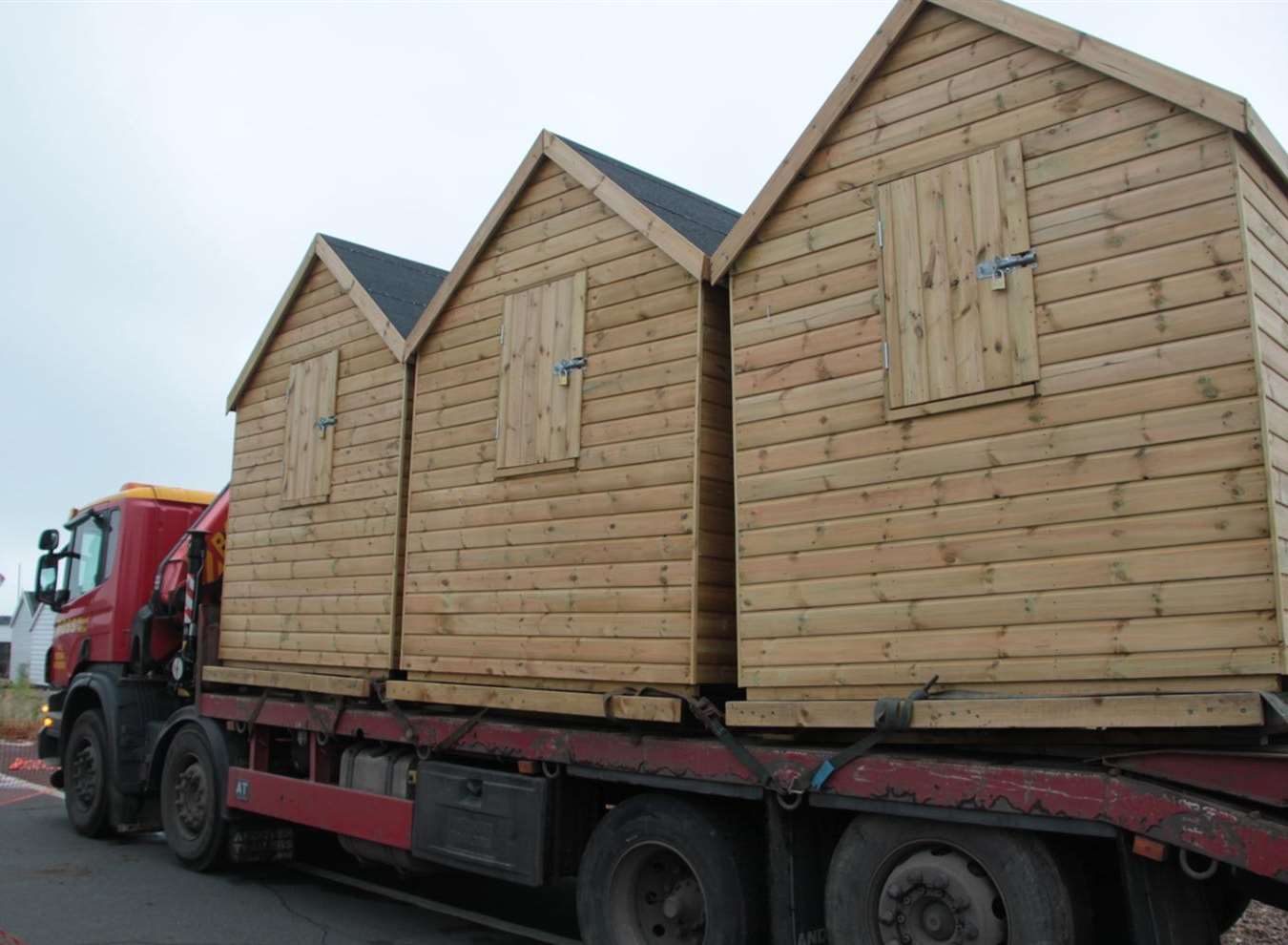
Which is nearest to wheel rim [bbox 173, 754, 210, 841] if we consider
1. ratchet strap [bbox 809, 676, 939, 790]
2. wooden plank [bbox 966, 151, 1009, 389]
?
ratchet strap [bbox 809, 676, 939, 790]

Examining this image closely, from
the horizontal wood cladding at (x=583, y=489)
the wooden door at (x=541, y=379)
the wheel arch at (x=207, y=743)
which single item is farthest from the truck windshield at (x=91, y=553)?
the wooden door at (x=541, y=379)

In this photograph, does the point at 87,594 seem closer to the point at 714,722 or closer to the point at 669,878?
the point at 669,878

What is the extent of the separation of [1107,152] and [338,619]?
6.43 m

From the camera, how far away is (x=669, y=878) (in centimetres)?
612

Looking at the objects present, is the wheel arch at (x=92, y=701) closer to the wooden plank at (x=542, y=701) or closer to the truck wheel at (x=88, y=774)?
the truck wheel at (x=88, y=774)

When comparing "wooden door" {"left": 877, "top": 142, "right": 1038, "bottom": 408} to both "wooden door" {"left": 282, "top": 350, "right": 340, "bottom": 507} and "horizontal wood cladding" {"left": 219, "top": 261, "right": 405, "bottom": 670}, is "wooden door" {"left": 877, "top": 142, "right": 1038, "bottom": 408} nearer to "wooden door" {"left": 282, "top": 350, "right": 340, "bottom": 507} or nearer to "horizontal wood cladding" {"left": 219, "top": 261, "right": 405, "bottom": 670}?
"horizontal wood cladding" {"left": 219, "top": 261, "right": 405, "bottom": 670}

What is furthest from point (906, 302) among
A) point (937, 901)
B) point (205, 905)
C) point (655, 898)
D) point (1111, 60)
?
point (205, 905)

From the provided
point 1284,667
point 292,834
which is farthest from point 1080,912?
point 292,834

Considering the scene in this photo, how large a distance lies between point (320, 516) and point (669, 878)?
455 cm

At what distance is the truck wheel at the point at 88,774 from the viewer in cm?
1072

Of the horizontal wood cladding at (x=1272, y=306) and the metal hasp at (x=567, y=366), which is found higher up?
the metal hasp at (x=567, y=366)

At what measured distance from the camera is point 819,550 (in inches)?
219

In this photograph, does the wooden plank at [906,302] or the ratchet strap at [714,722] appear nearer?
the wooden plank at [906,302]

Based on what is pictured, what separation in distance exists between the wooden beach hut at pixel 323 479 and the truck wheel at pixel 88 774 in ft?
6.25
